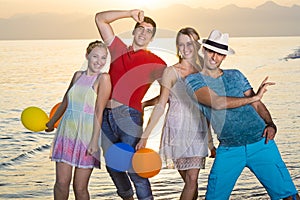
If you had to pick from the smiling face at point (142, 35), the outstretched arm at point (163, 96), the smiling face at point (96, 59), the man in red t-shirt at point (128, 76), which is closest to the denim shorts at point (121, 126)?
the man in red t-shirt at point (128, 76)

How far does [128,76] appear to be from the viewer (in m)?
5.13

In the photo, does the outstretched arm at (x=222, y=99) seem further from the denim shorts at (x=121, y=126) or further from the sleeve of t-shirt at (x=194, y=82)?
the denim shorts at (x=121, y=126)

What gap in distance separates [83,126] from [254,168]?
124 cm

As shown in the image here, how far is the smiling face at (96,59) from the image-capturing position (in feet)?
16.4

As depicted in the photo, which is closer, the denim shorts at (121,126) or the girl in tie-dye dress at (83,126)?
the girl in tie-dye dress at (83,126)

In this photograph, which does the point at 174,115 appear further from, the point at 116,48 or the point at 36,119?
the point at 36,119

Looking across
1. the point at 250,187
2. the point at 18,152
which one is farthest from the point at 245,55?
the point at 250,187

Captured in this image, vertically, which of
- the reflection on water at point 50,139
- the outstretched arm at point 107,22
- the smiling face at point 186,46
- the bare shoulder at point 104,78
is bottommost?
the reflection on water at point 50,139

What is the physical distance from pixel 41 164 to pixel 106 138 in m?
3.79

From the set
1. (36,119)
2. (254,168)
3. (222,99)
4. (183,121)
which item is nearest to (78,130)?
(36,119)

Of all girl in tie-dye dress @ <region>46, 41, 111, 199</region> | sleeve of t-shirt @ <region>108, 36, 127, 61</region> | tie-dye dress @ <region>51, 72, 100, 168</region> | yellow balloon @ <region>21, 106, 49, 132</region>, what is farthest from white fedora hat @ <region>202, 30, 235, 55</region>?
yellow balloon @ <region>21, 106, 49, 132</region>

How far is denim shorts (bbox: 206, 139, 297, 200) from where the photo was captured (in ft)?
15.7

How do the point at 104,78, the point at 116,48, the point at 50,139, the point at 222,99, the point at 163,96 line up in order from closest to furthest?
the point at 222,99 → the point at 104,78 → the point at 163,96 → the point at 116,48 → the point at 50,139

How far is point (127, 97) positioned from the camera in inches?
204
